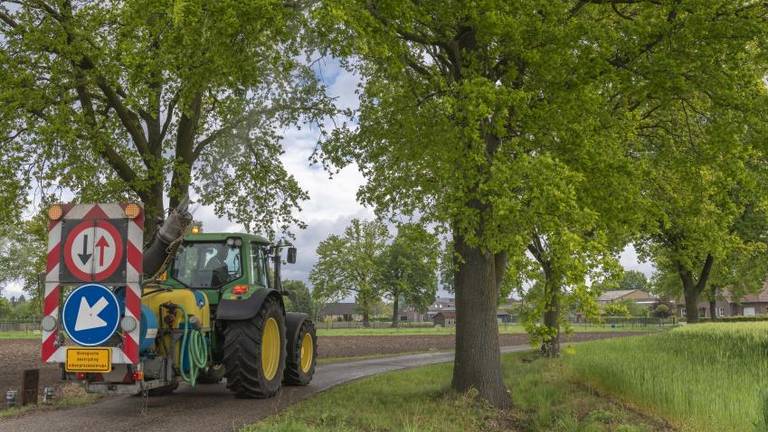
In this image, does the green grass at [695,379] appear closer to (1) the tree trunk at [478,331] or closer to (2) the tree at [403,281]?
(1) the tree trunk at [478,331]

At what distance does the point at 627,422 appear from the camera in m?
8.98

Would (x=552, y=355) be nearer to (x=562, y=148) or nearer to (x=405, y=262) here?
(x=562, y=148)

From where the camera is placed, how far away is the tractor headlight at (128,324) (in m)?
7.67

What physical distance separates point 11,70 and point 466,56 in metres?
9.83

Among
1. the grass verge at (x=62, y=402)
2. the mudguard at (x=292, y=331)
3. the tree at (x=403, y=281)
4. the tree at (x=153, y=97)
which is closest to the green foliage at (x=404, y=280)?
the tree at (x=403, y=281)

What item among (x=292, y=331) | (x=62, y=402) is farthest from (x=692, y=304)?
(x=62, y=402)

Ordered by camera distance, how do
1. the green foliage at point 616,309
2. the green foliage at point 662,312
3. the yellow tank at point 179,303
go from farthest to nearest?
the green foliage at point 662,312 < the green foliage at point 616,309 < the yellow tank at point 179,303

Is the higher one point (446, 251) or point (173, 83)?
point (173, 83)

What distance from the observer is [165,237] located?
905cm

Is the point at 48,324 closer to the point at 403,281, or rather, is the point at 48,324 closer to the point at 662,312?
the point at 403,281

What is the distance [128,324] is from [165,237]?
1688 millimetres

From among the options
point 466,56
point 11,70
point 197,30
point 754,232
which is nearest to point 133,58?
point 197,30

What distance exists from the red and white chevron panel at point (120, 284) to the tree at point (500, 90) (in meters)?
3.59

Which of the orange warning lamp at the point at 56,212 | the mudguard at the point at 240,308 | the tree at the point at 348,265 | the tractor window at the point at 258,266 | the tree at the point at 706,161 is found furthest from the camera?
the tree at the point at 348,265
